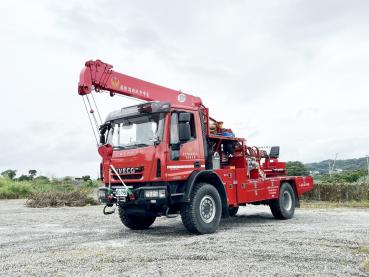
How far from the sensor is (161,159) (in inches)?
349

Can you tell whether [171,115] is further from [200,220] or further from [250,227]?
[250,227]

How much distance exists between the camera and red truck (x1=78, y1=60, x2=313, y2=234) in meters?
8.98

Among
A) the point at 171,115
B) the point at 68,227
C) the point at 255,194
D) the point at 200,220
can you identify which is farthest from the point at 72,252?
the point at 255,194

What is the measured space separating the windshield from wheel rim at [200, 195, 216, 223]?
6.01 feet

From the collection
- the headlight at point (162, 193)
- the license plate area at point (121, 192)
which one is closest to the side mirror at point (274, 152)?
the headlight at point (162, 193)

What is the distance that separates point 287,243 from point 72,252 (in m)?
4.05

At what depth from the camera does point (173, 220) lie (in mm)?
13156

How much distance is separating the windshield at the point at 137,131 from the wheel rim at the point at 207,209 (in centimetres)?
183

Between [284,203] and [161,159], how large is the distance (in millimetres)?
5789

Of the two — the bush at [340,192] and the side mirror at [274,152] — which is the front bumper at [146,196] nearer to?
the side mirror at [274,152]

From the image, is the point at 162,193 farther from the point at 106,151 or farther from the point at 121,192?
the point at 106,151

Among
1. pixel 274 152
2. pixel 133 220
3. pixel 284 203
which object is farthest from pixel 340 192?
pixel 133 220

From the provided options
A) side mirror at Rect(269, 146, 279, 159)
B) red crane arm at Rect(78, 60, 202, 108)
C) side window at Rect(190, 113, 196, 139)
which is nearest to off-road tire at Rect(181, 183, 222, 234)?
side window at Rect(190, 113, 196, 139)

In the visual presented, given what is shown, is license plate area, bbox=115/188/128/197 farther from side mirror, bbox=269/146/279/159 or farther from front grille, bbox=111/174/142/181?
side mirror, bbox=269/146/279/159
